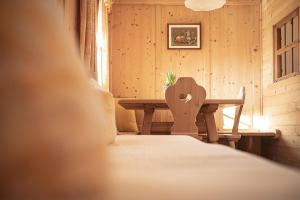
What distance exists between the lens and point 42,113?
0.44 meters

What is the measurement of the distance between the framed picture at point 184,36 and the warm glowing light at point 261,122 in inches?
57.6

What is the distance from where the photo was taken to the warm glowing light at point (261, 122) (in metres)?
5.35

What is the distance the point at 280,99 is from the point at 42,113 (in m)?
4.78

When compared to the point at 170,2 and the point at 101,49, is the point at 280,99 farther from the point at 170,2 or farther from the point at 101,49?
the point at 101,49

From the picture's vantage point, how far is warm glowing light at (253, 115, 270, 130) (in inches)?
211

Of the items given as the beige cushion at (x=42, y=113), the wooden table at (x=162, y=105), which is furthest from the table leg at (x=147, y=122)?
the beige cushion at (x=42, y=113)

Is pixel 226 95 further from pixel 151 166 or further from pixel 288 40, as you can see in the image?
pixel 151 166

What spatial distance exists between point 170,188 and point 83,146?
15cm

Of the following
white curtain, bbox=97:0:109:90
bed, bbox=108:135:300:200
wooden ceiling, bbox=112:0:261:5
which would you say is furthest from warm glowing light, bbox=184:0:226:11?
bed, bbox=108:135:300:200

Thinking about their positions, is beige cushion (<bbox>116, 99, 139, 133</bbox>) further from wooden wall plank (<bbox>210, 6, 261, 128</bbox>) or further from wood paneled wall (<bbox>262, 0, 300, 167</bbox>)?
wood paneled wall (<bbox>262, 0, 300, 167</bbox>)

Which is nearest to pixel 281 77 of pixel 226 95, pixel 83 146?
pixel 226 95

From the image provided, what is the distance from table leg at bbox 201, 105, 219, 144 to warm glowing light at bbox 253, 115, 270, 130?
6.47 feet

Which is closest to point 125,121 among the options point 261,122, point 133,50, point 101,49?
point 101,49

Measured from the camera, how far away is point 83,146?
500 millimetres
